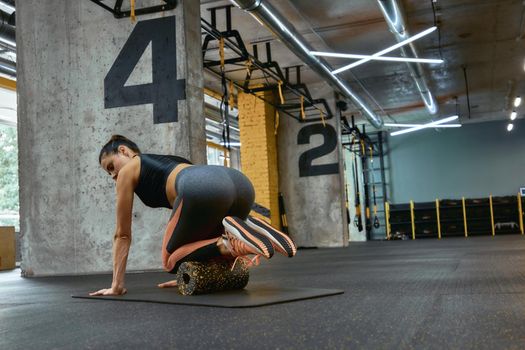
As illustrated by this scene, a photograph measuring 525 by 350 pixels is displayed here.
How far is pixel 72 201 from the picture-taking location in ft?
19.5

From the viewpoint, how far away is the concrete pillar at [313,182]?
12.0 m

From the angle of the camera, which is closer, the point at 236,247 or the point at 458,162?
the point at 236,247

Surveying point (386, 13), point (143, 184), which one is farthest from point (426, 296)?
point (386, 13)

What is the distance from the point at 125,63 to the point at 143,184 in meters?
3.08

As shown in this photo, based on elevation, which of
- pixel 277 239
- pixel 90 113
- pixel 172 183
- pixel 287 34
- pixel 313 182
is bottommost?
pixel 277 239

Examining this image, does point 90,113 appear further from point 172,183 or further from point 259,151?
point 259,151

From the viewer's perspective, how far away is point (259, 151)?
12.0 m

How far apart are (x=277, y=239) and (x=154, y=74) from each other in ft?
11.5

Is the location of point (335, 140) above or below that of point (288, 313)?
above

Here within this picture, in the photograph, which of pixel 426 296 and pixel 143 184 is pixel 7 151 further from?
pixel 426 296

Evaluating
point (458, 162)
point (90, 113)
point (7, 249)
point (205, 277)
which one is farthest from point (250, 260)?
point (458, 162)

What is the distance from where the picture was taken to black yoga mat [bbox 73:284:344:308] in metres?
2.63

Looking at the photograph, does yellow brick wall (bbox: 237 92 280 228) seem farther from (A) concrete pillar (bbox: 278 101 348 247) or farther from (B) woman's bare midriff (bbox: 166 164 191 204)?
(B) woman's bare midriff (bbox: 166 164 191 204)

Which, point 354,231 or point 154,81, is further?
point 354,231
